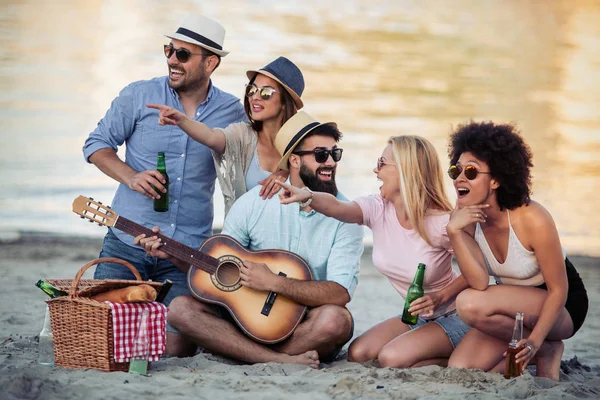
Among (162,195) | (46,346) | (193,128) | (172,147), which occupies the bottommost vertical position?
(46,346)

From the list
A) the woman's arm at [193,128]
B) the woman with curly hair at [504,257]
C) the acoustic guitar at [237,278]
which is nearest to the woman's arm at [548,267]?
the woman with curly hair at [504,257]

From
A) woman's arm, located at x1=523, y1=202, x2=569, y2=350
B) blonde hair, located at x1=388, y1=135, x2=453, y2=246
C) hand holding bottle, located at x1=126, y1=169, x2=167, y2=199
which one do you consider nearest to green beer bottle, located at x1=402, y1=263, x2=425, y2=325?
blonde hair, located at x1=388, y1=135, x2=453, y2=246

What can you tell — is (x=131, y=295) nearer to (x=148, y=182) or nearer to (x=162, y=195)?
(x=148, y=182)

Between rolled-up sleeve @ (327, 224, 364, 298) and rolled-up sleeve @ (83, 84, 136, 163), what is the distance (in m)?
A: 1.71

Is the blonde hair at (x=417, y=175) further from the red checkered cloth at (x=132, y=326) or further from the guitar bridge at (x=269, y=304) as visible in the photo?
the red checkered cloth at (x=132, y=326)

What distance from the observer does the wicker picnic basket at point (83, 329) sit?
4551 mm

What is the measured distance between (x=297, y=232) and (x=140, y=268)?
3.68ft

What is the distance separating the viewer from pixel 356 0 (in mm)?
17625

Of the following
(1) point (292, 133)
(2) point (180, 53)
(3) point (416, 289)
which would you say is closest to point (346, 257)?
(3) point (416, 289)

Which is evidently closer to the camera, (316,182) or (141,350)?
(141,350)

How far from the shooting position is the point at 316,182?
17.9ft

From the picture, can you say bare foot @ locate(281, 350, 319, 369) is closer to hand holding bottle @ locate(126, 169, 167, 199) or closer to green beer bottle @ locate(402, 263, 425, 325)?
green beer bottle @ locate(402, 263, 425, 325)

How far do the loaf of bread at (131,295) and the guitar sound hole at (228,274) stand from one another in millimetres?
638

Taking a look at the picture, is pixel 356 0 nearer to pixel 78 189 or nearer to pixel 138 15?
pixel 138 15
